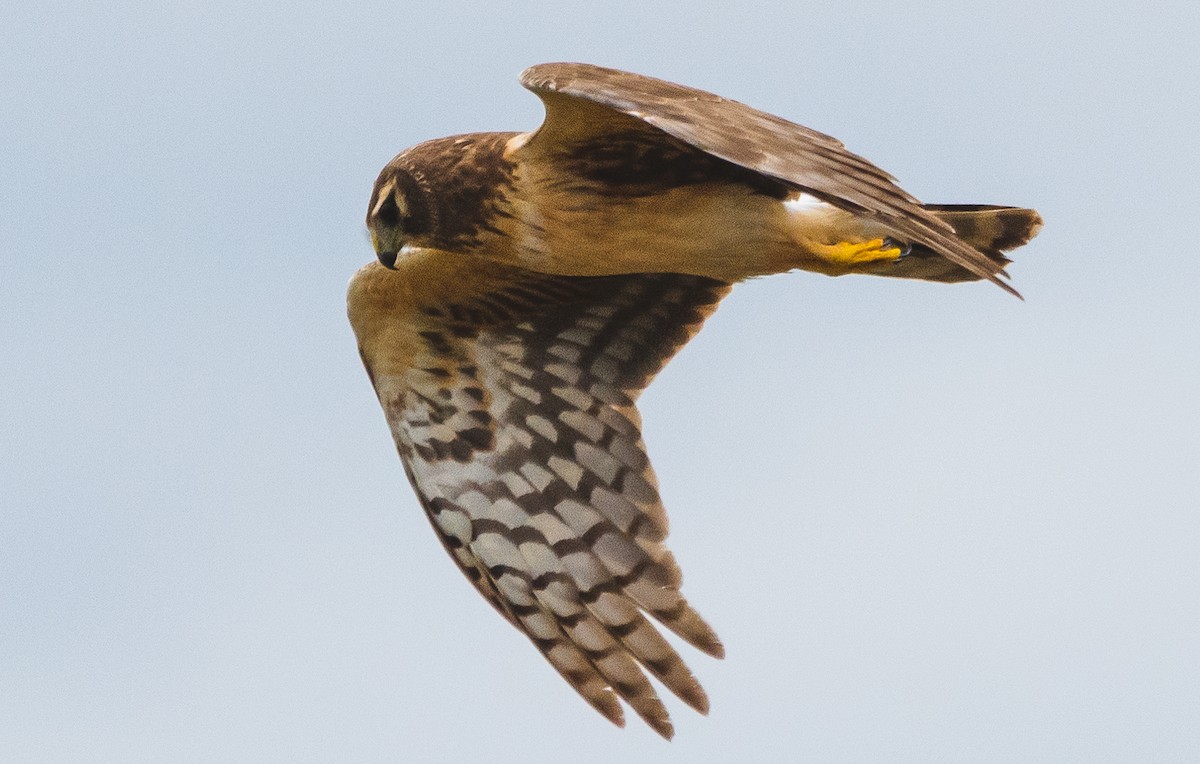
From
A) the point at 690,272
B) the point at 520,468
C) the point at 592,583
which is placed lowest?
the point at 592,583

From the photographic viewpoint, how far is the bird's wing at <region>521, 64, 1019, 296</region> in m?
6.23

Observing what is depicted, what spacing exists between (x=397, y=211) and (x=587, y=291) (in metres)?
1.34

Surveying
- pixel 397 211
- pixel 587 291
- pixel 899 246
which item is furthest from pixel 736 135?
pixel 587 291

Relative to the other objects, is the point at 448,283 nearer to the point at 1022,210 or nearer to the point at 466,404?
the point at 466,404

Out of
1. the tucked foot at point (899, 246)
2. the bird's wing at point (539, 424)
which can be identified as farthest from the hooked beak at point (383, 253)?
the tucked foot at point (899, 246)

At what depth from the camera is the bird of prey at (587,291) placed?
676 cm

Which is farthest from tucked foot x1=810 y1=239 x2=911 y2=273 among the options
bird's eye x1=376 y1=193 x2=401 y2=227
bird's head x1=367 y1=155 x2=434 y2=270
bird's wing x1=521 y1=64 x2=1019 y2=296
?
bird's eye x1=376 y1=193 x2=401 y2=227

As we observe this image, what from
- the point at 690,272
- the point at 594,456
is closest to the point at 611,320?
the point at 594,456

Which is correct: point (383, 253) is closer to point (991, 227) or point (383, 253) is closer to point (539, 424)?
point (539, 424)

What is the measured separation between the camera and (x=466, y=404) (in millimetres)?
8750

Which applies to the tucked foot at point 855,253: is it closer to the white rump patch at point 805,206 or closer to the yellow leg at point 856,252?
the yellow leg at point 856,252

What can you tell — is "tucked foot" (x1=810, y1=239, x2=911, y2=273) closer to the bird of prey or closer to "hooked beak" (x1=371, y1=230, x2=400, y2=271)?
the bird of prey

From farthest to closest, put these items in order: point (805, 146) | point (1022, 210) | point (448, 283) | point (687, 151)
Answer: point (448, 283), point (1022, 210), point (687, 151), point (805, 146)

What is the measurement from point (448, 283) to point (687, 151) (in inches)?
62.1
